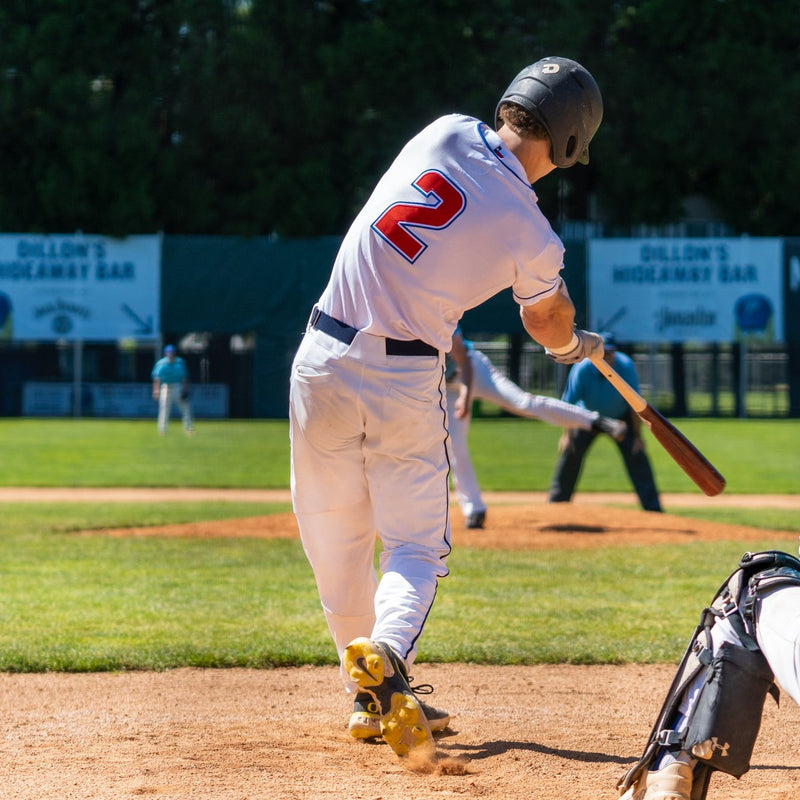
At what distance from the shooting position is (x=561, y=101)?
3.88 meters

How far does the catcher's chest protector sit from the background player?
22.9 ft

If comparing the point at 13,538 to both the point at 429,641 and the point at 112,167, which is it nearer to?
the point at 429,641

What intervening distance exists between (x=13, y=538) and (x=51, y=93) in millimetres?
26814

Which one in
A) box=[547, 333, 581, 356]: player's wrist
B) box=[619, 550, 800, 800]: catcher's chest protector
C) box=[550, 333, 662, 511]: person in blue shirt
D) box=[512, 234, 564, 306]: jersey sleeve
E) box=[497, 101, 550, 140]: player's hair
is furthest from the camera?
box=[550, 333, 662, 511]: person in blue shirt

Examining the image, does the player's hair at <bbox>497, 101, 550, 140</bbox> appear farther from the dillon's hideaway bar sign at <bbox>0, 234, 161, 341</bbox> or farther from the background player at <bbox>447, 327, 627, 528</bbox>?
the dillon's hideaway bar sign at <bbox>0, 234, 161, 341</bbox>

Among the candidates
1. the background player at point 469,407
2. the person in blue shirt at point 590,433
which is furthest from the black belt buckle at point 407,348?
the person in blue shirt at point 590,433

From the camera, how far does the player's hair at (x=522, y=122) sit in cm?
391

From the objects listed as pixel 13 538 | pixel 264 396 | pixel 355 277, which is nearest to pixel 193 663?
pixel 355 277

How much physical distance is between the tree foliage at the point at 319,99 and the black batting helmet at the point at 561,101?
30.2 meters

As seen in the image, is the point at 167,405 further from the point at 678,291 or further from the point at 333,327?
the point at 333,327

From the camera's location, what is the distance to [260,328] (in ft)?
108

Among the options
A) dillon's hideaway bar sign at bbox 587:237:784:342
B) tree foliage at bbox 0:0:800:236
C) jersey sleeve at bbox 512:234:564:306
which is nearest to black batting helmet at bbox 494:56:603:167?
jersey sleeve at bbox 512:234:564:306

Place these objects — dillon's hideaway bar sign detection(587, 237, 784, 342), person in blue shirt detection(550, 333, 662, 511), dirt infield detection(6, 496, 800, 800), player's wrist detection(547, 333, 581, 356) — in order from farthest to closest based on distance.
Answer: dillon's hideaway bar sign detection(587, 237, 784, 342) < person in blue shirt detection(550, 333, 662, 511) < player's wrist detection(547, 333, 581, 356) < dirt infield detection(6, 496, 800, 800)

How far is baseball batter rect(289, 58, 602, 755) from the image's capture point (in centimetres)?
376
